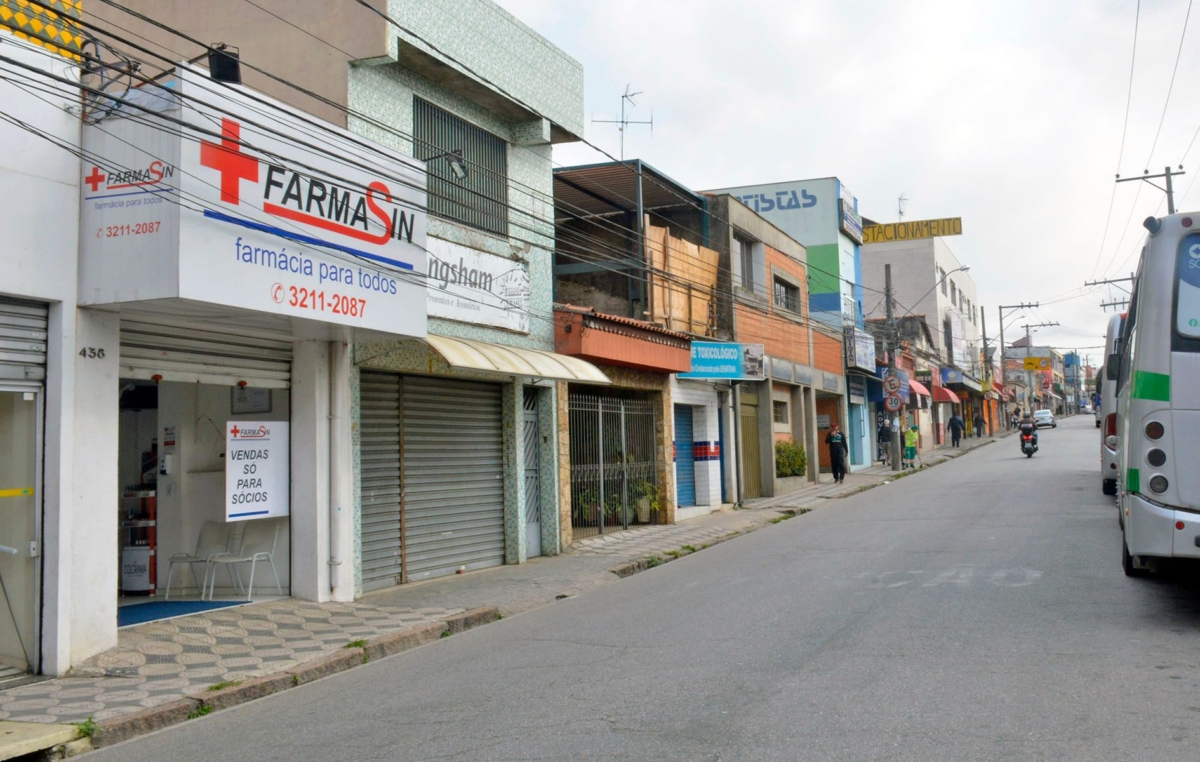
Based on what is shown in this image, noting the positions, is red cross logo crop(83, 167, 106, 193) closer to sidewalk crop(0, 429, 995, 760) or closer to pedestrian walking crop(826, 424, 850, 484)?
sidewalk crop(0, 429, 995, 760)

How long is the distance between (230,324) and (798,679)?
21.9 feet

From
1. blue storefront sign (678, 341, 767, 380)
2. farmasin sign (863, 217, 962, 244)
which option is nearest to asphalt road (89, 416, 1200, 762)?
blue storefront sign (678, 341, 767, 380)

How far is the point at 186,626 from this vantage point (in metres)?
9.41

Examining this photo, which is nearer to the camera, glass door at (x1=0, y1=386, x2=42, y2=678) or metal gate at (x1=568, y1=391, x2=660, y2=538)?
glass door at (x1=0, y1=386, x2=42, y2=678)

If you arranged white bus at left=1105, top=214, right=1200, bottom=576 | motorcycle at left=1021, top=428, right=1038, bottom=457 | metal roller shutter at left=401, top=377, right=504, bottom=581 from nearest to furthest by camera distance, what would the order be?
white bus at left=1105, top=214, right=1200, bottom=576 → metal roller shutter at left=401, top=377, right=504, bottom=581 → motorcycle at left=1021, top=428, right=1038, bottom=457

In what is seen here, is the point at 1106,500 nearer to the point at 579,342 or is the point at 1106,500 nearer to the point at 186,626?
the point at 579,342

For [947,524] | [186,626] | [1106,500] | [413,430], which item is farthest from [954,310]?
[186,626]

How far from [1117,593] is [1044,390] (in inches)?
4447

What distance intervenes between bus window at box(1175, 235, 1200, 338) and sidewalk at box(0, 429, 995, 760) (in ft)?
23.2

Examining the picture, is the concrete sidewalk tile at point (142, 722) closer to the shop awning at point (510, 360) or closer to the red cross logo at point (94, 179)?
the red cross logo at point (94, 179)

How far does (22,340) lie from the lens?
26.2ft

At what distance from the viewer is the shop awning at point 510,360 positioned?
39.0 ft

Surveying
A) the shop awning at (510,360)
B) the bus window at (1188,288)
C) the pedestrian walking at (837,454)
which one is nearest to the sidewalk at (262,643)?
the shop awning at (510,360)

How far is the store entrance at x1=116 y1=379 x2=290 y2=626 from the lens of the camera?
36.1ft
